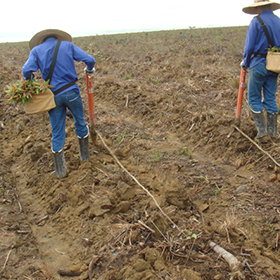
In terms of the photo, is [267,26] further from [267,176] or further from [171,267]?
[171,267]

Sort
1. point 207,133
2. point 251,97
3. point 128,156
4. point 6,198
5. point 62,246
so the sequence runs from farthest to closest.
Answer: point 207,133, point 128,156, point 251,97, point 6,198, point 62,246

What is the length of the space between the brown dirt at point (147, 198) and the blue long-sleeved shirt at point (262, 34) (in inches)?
54.9

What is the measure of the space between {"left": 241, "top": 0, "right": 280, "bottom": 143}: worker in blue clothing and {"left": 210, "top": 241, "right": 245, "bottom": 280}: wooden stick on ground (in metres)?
2.43

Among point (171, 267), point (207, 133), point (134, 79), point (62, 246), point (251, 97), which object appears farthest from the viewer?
point (134, 79)

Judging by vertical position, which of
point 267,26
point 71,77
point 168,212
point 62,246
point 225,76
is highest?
point 267,26

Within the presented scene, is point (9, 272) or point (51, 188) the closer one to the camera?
point (9, 272)

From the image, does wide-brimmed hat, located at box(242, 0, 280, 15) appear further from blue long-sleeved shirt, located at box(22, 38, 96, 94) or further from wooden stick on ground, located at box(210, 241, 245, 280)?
wooden stick on ground, located at box(210, 241, 245, 280)

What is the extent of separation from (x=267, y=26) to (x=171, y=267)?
144 inches

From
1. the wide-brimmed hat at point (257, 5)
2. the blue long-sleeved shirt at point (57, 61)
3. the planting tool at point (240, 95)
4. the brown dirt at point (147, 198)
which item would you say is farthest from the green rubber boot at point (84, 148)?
the wide-brimmed hat at point (257, 5)

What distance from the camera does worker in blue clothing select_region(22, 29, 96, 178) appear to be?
12.0 feet

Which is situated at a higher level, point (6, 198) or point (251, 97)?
point (251, 97)

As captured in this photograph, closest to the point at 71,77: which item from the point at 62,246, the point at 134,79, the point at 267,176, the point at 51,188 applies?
the point at 51,188

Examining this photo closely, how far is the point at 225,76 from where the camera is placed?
8.03m

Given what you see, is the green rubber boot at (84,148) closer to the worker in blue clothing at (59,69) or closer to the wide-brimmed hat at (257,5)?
the worker in blue clothing at (59,69)
